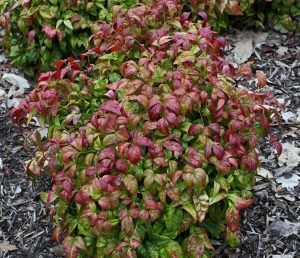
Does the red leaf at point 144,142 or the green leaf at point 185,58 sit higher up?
the green leaf at point 185,58

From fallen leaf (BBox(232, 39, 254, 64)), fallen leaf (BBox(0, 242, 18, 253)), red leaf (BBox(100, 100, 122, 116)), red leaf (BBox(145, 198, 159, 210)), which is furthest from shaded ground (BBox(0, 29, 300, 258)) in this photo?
red leaf (BBox(100, 100, 122, 116))

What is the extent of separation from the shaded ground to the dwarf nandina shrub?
0.23 m

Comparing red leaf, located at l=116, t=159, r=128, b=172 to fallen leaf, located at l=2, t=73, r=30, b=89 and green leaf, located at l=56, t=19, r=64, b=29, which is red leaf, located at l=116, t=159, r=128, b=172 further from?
fallen leaf, located at l=2, t=73, r=30, b=89

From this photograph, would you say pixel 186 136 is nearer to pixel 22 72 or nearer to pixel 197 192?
pixel 197 192

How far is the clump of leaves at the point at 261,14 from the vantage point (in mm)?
4301

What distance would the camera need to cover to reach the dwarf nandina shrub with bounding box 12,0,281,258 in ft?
8.66

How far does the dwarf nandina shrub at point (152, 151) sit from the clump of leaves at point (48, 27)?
2.94ft

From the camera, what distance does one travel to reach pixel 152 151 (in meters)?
2.65

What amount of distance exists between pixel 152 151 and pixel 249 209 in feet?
3.04

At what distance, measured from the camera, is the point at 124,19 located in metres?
3.41

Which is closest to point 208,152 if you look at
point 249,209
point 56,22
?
point 249,209

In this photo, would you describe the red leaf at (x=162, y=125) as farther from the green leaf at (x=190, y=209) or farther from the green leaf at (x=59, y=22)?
the green leaf at (x=59, y=22)

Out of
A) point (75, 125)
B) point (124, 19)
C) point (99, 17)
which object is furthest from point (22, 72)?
point (75, 125)

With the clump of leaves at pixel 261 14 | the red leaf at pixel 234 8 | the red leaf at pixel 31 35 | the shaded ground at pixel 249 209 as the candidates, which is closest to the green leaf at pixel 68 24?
the red leaf at pixel 31 35
